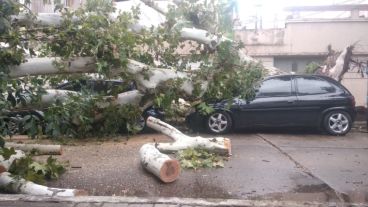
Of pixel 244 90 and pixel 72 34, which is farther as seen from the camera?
pixel 244 90

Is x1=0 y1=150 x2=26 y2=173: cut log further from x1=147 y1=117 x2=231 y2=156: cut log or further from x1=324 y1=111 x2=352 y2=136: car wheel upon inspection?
x1=324 y1=111 x2=352 y2=136: car wheel

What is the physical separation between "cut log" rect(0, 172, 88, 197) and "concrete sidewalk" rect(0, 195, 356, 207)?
0.12 metres

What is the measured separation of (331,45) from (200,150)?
10.2m

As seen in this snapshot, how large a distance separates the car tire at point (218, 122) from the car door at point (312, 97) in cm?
164

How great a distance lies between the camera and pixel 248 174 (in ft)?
23.5

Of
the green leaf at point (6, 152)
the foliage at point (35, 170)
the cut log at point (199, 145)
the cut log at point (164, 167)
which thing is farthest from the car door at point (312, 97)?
the green leaf at point (6, 152)

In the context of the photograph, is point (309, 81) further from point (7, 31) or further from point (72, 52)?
point (7, 31)

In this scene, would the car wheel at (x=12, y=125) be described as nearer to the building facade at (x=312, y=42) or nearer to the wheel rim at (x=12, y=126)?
the wheel rim at (x=12, y=126)

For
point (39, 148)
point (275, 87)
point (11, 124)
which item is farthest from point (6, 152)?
point (275, 87)

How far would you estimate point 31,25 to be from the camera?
25.0 ft

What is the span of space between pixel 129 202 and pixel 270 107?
607cm

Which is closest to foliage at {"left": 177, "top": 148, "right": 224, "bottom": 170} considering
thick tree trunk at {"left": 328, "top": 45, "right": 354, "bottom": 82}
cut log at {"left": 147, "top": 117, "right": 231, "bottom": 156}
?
cut log at {"left": 147, "top": 117, "right": 231, "bottom": 156}

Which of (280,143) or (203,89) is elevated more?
(203,89)

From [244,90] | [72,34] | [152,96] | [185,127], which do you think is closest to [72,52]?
[72,34]
